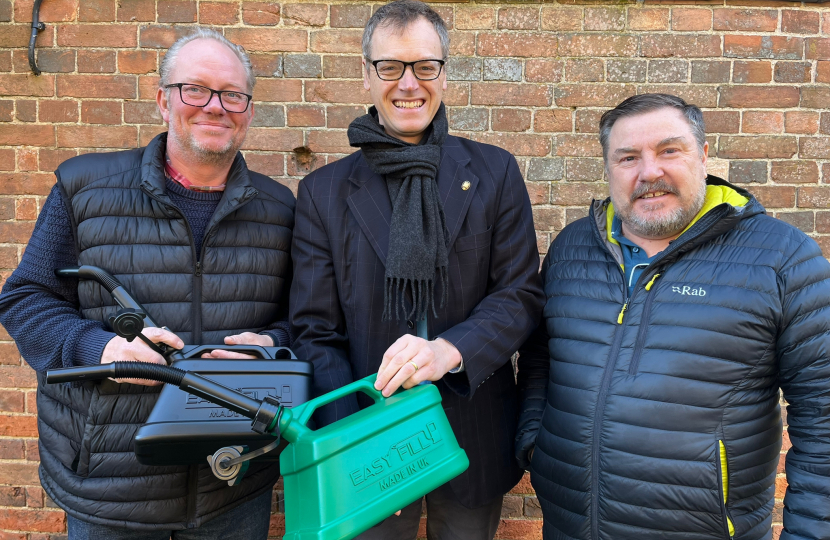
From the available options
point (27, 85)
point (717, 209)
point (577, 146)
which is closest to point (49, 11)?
point (27, 85)

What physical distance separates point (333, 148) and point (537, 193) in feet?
3.14

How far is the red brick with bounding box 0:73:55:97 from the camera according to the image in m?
2.46

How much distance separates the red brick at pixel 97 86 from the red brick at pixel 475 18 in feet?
4.84

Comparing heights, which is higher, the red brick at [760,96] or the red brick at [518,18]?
the red brick at [518,18]

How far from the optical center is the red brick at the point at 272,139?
252cm

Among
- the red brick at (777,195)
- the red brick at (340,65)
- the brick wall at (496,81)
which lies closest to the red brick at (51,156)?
the brick wall at (496,81)

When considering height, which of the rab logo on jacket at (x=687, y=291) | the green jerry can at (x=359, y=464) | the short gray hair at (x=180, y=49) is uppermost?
the short gray hair at (x=180, y=49)

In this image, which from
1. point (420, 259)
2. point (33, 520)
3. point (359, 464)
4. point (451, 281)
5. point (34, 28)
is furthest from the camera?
point (33, 520)

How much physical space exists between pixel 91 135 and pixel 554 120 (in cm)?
208

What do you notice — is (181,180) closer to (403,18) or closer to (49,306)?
(49,306)

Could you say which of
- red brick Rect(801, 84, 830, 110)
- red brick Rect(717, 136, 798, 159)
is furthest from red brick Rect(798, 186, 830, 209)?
red brick Rect(801, 84, 830, 110)

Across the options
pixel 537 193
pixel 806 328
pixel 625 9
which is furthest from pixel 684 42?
pixel 806 328

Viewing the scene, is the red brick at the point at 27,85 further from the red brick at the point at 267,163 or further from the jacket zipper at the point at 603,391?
the jacket zipper at the point at 603,391

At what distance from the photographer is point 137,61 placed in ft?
8.09
